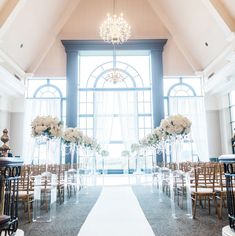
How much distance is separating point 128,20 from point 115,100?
3.85m

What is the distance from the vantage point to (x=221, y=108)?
39.1 ft

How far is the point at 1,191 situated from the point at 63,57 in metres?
11.5

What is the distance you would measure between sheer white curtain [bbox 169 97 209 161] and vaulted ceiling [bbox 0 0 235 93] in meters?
1.45

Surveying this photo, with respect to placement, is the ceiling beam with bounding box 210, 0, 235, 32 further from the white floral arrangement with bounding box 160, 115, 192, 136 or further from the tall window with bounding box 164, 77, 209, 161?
the white floral arrangement with bounding box 160, 115, 192, 136

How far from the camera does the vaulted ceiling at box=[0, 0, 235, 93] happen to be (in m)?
8.91

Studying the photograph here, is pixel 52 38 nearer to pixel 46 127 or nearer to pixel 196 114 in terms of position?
pixel 196 114

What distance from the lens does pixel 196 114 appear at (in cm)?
1234

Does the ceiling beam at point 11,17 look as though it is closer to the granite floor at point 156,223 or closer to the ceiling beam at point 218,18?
the ceiling beam at point 218,18

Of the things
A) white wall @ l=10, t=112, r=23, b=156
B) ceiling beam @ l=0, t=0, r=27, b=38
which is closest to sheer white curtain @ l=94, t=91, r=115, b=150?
white wall @ l=10, t=112, r=23, b=156

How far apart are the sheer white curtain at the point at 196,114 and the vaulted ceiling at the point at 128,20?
145 centimetres

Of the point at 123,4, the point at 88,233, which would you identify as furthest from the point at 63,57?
the point at 88,233

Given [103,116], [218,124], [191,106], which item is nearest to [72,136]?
[103,116]

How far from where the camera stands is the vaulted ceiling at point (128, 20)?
891cm

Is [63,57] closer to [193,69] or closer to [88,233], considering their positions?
[193,69]
